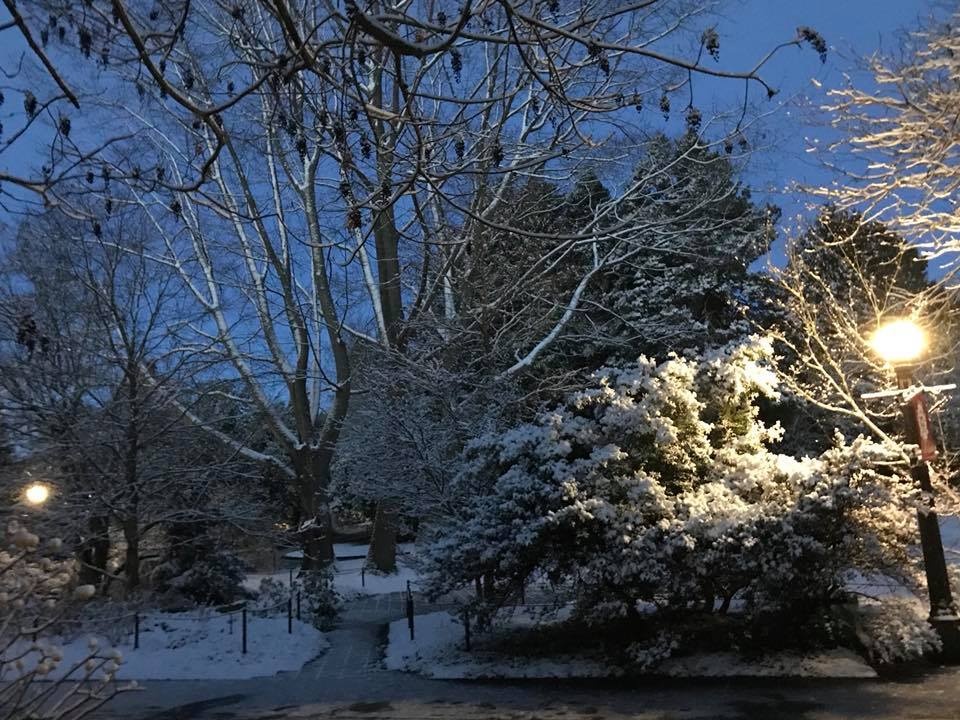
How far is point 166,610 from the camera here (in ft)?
53.8

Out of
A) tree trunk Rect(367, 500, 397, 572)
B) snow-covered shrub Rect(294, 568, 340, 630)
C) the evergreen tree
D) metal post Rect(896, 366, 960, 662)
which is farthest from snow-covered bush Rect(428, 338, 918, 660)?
tree trunk Rect(367, 500, 397, 572)

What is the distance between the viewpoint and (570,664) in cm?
1119

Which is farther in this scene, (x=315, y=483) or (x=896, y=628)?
(x=315, y=483)

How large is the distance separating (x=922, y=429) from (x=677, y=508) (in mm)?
3137

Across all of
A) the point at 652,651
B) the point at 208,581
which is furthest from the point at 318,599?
the point at 652,651

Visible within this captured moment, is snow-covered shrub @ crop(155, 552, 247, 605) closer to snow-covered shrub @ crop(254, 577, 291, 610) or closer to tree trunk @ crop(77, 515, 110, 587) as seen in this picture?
snow-covered shrub @ crop(254, 577, 291, 610)

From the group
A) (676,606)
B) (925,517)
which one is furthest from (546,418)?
(925,517)

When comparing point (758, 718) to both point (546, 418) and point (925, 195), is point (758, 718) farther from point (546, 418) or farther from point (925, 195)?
point (925, 195)

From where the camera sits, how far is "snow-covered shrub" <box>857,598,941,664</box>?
9.57m

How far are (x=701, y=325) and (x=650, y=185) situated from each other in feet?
16.5

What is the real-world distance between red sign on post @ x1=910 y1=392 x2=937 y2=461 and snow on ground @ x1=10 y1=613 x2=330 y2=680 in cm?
965

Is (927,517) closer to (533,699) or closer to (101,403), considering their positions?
(533,699)

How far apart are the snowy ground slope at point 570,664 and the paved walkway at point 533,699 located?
0.38 m

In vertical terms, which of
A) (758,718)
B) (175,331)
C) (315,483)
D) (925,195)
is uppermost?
(175,331)
